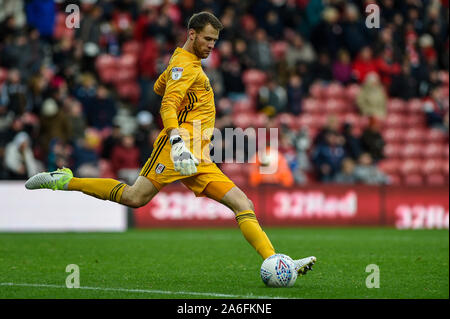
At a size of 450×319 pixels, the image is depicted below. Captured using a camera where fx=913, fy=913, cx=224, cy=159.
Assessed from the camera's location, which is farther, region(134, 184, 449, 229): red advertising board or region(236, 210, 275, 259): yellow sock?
region(134, 184, 449, 229): red advertising board

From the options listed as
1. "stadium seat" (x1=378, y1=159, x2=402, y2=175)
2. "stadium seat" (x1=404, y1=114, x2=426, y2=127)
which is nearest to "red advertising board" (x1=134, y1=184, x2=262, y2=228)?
"stadium seat" (x1=378, y1=159, x2=402, y2=175)

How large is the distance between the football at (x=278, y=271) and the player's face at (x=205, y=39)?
203 centimetres

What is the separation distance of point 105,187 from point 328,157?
12.1 meters

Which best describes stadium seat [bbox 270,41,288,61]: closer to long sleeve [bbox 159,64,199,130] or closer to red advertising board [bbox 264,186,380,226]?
red advertising board [bbox 264,186,380,226]

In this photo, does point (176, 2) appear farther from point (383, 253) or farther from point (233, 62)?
point (383, 253)

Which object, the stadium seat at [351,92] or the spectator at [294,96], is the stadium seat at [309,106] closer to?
the spectator at [294,96]

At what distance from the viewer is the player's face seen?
334 inches

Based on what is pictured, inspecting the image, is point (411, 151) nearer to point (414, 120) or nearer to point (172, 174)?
point (414, 120)

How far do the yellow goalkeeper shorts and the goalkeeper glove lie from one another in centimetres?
45

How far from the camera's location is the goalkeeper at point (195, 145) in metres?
8.35

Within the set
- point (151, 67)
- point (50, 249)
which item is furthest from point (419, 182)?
point (50, 249)

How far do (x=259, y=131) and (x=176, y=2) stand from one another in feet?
15.8

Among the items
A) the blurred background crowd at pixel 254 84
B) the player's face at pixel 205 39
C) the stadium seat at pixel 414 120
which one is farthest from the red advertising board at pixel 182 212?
the player's face at pixel 205 39
